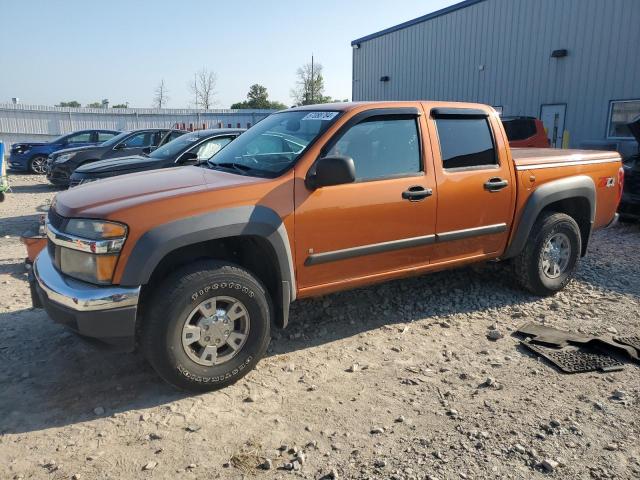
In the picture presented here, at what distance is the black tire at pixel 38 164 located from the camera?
54.2 ft

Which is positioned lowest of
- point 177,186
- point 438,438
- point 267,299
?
point 438,438

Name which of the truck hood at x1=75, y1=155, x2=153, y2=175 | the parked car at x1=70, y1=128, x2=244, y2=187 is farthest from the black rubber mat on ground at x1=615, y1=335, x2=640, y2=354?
the truck hood at x1=75, y1=155, x2=153, y2=175

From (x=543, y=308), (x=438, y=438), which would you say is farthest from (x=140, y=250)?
(x=543, y=308)

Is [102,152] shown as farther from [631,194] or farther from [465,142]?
[631,194]

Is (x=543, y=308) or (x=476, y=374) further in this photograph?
(x=543, y=308)

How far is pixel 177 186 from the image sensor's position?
357cm

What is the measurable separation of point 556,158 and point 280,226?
3073 millimetres

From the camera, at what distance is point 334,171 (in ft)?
11.5

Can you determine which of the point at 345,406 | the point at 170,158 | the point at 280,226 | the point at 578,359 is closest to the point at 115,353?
the point at 280,226

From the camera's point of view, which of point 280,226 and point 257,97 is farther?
point 257,97

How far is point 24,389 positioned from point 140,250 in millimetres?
1348

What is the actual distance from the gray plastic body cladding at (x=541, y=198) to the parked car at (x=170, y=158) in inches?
177

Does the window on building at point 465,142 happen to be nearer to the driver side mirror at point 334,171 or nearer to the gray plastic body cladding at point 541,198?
the gray plastic body cladding at point 541,198

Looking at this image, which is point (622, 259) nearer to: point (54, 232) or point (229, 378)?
point (229, 378)
